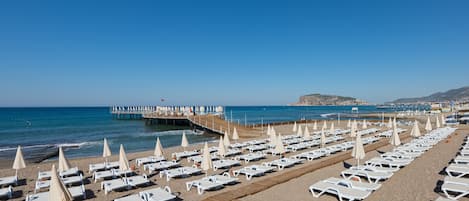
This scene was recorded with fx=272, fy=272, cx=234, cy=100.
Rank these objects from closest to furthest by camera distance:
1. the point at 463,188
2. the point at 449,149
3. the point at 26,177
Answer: the point at 463,188, the point at 26,177, the point at 449,149

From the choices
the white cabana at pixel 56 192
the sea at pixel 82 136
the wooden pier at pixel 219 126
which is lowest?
the sea at pixel 82 136

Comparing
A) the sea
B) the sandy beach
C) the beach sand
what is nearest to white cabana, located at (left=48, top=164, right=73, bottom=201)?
the sandy beach

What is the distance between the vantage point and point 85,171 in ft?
37.2

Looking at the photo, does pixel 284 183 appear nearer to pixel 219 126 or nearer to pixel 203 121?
pixel 219 126

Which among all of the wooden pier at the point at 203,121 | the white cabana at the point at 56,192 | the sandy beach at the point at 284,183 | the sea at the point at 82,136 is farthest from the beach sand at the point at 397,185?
the sea at the point at 82,136

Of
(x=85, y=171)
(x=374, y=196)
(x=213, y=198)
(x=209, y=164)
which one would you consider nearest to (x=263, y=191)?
(x=213, y=198)

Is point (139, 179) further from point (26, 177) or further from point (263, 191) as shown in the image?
point (26, 177)

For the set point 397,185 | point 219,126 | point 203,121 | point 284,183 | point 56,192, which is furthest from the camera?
point 203,121

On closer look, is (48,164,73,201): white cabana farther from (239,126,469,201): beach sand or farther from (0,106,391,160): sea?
(0,106,391,160): sea

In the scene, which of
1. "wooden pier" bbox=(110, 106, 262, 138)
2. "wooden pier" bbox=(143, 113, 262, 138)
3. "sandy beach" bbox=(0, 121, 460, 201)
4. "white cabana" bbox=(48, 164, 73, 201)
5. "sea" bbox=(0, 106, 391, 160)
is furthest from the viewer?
"wooden pier" bbox=(110, 106, 262, 138)

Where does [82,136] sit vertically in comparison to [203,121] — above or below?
below

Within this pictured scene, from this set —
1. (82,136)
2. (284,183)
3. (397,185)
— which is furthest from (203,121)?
(397,185)

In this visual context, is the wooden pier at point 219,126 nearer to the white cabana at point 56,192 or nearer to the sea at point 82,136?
the sea at point 82,136

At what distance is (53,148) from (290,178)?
21576 millimetres
